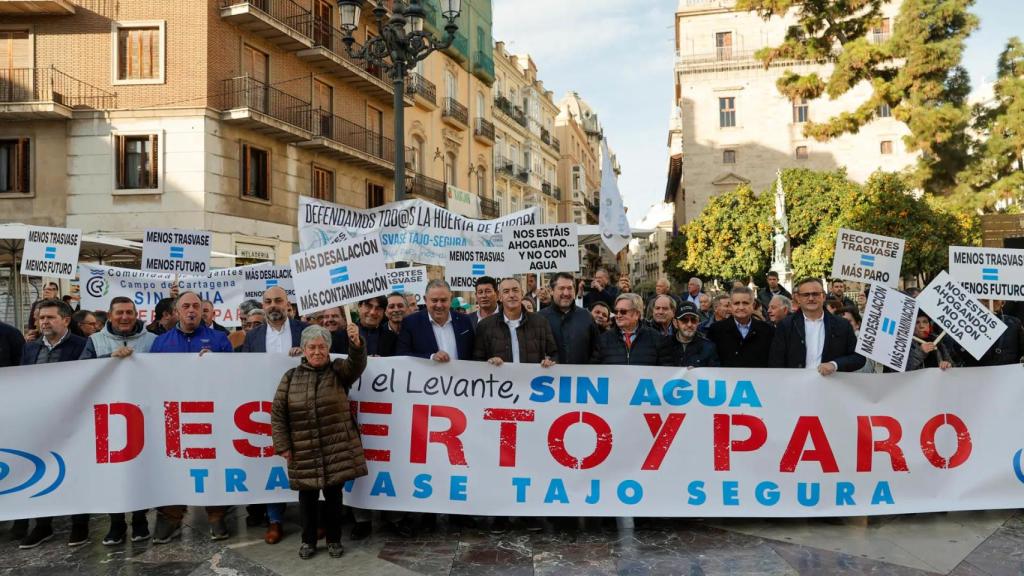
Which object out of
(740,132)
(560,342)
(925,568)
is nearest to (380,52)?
(560,342)

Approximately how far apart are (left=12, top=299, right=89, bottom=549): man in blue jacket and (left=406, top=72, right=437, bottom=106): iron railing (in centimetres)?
2292

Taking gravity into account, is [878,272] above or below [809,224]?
below

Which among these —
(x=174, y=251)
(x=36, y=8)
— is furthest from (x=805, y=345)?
(x=36, y=8)

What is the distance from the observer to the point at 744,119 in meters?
47.2

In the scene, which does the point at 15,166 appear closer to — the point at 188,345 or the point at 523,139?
the point at 188,345

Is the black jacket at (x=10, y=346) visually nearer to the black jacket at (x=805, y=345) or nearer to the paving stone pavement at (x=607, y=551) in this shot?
the paving stone pavement at (x=607, y=551)

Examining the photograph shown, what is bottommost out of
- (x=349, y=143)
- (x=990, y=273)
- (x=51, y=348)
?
(x=51, y=348)

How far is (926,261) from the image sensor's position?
97.0ft

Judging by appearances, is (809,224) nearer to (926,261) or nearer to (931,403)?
(926,261)

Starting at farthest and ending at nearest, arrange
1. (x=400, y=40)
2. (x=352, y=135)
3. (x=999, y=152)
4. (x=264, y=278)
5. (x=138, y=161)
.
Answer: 1. (x=352, y=135)
2. (x=999, y=152)
3. (x=138, y=161)
4. (x=264, y=278)
5. (x=400, y=40)

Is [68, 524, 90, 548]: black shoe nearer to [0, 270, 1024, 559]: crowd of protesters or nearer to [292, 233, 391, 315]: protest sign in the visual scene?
[0, 270, 1024, 559]: crowd of protesters

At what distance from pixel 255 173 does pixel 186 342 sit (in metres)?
16.3

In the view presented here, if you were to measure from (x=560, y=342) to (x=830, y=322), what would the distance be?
6.61ft

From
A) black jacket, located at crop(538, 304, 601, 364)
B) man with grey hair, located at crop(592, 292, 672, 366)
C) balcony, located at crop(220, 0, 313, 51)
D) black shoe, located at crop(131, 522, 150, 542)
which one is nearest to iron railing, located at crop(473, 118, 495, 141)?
balcony, located at crop(220, 0, 313, 51)
